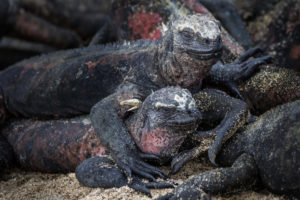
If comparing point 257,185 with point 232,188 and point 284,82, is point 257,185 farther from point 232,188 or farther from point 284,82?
point 284,82

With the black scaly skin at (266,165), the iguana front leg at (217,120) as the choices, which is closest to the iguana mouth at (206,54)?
the iguana front leg at (217,120)

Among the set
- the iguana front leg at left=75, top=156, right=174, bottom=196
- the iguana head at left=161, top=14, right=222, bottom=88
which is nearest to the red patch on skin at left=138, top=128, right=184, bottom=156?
the iguana front leg at left=75, top=156, right=174, bottom=196

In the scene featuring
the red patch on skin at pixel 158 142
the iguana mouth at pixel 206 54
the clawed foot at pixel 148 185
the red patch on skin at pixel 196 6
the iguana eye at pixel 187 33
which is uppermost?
the iguana eye at pixel 187 33

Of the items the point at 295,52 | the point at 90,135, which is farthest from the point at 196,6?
the point at 90,135

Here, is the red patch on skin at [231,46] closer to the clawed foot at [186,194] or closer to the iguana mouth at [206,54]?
the iguana mouth at [206,54]

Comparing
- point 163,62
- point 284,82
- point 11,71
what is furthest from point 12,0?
point 284,82

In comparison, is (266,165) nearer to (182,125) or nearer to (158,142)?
(182,125)
